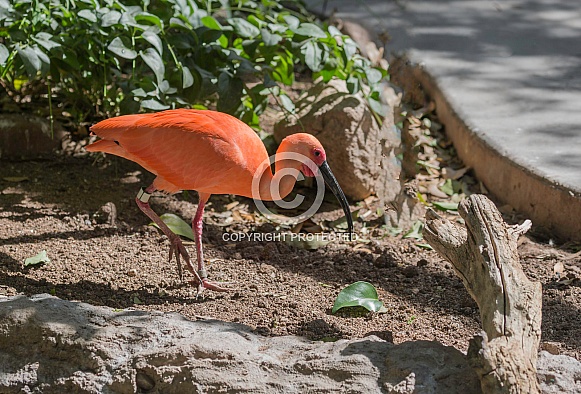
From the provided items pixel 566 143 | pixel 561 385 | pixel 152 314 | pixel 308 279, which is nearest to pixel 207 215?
pixel 308 279

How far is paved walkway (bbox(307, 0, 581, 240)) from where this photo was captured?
16.3ft

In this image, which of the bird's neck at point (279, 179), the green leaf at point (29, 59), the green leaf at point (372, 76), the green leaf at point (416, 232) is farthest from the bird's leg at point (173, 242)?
the green leaf at point (372, 76)

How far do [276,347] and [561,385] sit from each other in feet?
3.14

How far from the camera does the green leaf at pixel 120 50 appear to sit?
14.5 ft

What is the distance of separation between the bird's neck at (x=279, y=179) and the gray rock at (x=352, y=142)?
0.91 metres

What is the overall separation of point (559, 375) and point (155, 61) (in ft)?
8.91

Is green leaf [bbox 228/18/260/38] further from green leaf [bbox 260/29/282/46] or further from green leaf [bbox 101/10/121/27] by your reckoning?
green leaf [bbox 101/10/121/27]

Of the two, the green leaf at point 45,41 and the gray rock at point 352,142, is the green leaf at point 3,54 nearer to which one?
the green leaf at point 45,41

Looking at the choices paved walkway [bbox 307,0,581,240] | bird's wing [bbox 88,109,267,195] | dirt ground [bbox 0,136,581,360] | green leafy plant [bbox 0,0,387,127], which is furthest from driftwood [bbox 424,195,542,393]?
green leafy plant [bbox 0,0,387,127]

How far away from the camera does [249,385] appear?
2742 mm

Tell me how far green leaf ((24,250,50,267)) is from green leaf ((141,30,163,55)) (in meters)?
1.23

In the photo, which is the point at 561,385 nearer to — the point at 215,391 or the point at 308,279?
the point at 215,391

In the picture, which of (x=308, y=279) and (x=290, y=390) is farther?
(x=308, y=279)

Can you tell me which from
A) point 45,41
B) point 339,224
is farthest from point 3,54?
point 339,224
